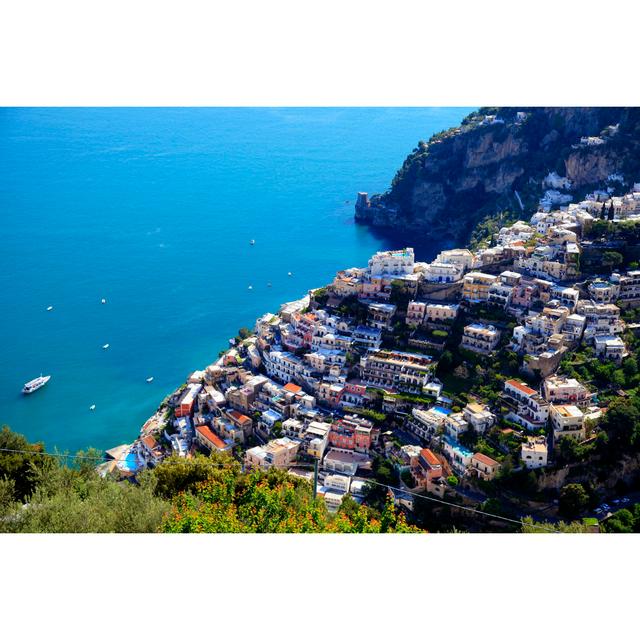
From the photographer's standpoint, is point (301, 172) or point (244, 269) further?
point (301, 172)

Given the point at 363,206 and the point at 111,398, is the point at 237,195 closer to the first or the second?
the point at 363,206

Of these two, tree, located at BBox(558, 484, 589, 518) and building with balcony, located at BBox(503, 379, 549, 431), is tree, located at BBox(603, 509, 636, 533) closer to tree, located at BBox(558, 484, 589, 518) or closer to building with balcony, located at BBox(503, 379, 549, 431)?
tree, located at BBox(558, 484, 589, 518)

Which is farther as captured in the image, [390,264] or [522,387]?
[390,264]

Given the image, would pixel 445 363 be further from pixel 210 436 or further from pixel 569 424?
pixel 210 436

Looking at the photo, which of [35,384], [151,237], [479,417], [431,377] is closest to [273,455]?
[431,377]

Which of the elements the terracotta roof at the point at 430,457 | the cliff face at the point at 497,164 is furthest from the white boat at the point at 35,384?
the cliff face at the point at 497,164

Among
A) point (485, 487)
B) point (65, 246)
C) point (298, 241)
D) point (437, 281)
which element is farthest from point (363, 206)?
point (485, 487)

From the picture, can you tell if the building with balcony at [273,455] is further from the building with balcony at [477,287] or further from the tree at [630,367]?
the tree at [630,367]
